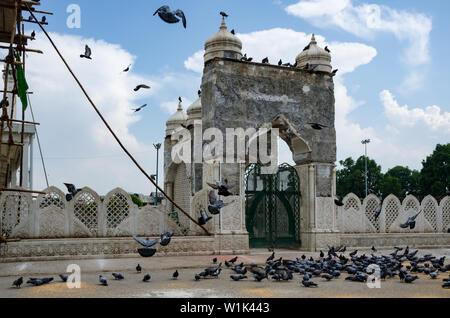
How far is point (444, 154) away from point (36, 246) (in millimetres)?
31818

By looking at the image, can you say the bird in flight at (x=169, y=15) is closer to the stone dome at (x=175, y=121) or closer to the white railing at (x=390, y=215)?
the white railing at (x=390, y=215)

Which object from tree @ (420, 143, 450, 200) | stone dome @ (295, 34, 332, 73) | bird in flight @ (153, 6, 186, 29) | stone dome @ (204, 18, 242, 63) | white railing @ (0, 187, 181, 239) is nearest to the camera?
bird in flight @ (153, 6, 186, 29)

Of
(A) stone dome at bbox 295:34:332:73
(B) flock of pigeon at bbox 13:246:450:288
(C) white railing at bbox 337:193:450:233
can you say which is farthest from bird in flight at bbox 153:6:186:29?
(C) white railing at bbox 337:193:450:233

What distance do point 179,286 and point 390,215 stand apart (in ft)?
32.5

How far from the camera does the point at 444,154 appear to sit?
34.7m

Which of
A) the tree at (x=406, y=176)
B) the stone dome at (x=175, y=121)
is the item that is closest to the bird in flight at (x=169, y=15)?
the stone dome at (x=175, y=121)

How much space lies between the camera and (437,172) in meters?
34.7

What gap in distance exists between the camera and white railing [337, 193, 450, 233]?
1424cm

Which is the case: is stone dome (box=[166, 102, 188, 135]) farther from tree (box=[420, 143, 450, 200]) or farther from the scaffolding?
tree (box=[420, 143, 450, 200])

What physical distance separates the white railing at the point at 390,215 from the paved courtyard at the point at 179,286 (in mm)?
5398

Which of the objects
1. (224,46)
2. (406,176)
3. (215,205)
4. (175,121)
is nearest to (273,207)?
(215,205)

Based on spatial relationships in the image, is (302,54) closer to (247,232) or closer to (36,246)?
(247,232)

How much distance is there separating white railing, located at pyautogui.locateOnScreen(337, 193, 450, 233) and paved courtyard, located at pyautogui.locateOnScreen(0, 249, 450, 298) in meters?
5.40
